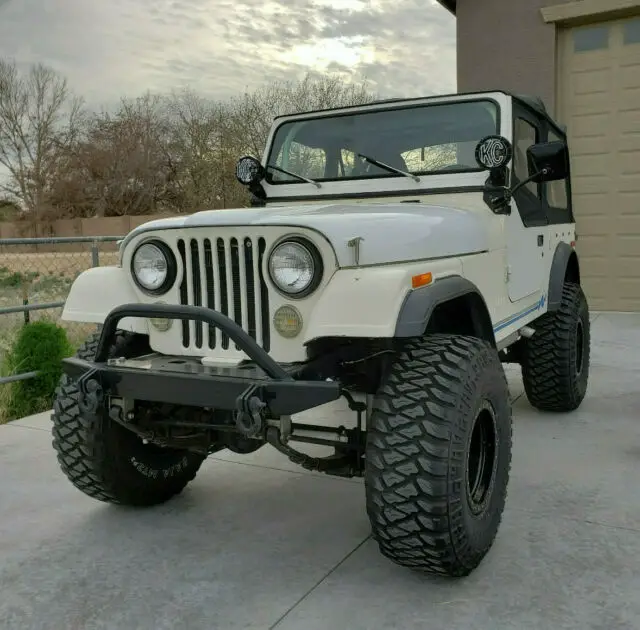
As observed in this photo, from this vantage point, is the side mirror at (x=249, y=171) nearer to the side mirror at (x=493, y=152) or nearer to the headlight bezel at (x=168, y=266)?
the side mirror at (x=493, y=152)

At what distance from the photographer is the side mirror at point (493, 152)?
331cm

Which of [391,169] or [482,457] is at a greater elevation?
[391,169]

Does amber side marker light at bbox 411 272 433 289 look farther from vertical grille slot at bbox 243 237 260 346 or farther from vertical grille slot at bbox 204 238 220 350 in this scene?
vertical grille slot at bbox 204 238 220 350

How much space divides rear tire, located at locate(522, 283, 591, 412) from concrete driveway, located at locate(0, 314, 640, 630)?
0.61 m

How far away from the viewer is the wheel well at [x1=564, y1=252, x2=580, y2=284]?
4957 millimetres

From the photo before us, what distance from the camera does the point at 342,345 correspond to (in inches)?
101

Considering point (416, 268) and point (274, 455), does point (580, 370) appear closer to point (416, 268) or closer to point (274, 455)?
point (274, 455)

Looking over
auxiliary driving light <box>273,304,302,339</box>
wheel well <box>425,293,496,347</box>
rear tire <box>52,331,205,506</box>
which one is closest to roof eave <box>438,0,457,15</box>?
wheel well <box>425,293,496,347</box>

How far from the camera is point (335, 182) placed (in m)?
3.77

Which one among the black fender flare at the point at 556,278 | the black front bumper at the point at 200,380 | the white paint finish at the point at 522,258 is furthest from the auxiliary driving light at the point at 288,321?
the black fender flare at the point at 556,278

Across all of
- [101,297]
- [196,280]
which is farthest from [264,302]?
[101,297]

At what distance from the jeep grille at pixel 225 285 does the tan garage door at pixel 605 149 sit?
775 centimetres

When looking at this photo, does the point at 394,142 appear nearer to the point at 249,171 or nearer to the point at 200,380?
the point at 249,171

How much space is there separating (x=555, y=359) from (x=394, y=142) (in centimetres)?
174
